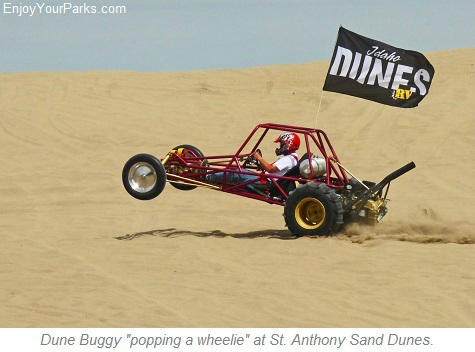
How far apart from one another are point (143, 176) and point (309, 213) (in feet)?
7.16

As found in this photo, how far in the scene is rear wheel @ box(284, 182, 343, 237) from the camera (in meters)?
11.9

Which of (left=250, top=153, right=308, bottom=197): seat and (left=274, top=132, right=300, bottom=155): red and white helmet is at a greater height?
(left=274, top=132, right=300, bottom=155): red and white helmet

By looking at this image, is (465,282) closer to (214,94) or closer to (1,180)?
(1,180)

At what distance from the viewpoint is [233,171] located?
12.7 m

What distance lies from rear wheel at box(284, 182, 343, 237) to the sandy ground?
0.16 meters

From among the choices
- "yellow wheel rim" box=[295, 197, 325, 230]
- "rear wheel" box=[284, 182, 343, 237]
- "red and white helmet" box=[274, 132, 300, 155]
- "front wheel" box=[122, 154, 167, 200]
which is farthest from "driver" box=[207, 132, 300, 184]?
"front wheel" box=[122, 154, 167, 200]

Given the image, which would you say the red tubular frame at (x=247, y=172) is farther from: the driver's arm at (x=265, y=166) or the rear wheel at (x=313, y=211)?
the rear wheel at (x=313, y=211)

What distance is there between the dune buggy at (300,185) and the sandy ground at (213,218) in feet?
0.90

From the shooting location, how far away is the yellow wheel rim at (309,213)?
12148mm

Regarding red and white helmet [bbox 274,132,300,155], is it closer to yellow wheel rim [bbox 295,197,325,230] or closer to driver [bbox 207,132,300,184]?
driver [bbox 207,132,300,184]

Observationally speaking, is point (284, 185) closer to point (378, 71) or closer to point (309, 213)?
point (309, 213)

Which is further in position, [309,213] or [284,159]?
[284,159]

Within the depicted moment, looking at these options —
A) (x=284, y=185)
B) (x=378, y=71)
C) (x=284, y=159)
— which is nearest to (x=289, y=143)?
(x=284, y=159)

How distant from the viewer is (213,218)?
50.3 feet
